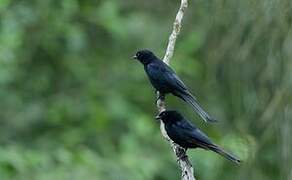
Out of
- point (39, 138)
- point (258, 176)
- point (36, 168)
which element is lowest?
point (258, 176)

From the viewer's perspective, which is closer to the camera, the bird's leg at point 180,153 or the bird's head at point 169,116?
the bird's leg at point 180,153

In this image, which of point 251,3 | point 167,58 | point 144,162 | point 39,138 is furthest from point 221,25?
point 39,138

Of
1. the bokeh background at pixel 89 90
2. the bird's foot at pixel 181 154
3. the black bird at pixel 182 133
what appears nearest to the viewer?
the bird's foot at pixel 181 154

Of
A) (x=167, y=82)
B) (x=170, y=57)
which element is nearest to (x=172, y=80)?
(x=167, y=82)

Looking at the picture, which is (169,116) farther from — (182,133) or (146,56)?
(146,56)

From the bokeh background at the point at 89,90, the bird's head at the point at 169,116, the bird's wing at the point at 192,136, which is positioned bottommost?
the bird's wing at the point at 192,136

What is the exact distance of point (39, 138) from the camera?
6.81 metres

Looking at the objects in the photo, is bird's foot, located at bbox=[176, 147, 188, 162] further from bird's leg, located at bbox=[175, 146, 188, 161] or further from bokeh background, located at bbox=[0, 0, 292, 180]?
bokeh background, located at bbox=[0, 0, 292, 180]

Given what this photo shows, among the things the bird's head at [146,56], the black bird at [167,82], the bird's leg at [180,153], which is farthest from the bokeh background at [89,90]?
the bird's leg at [180,153]

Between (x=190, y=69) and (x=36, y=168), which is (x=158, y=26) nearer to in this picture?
(x=190, y=69)

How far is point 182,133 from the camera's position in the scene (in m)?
3.12

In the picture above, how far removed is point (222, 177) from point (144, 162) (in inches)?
107

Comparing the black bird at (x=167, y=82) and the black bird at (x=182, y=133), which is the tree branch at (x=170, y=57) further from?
the black bird at (x=167, y=82)

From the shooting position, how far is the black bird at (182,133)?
3096mm
